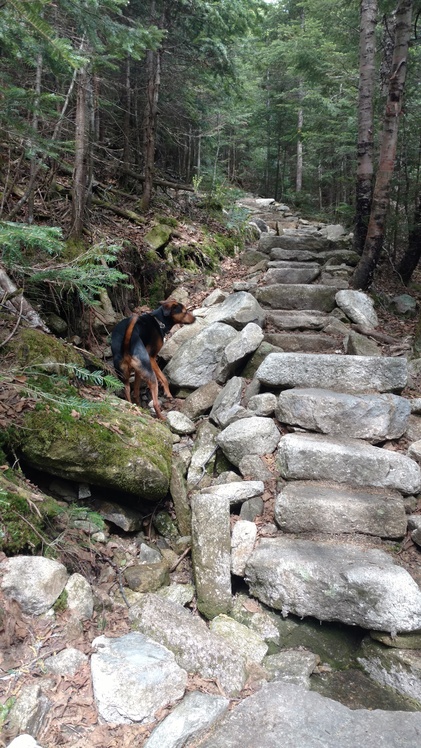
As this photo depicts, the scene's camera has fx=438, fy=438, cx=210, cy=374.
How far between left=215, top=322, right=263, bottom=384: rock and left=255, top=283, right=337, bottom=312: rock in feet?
4.90

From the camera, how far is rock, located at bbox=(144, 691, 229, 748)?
2045mm

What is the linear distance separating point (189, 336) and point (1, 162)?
3711 mm

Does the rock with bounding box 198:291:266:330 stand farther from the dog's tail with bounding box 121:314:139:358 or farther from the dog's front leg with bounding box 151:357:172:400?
the dog's tail with bounding box 121:314:139:358

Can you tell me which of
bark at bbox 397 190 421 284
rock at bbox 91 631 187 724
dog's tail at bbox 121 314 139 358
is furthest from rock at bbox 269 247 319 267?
rock at bbox 91 631 187 724

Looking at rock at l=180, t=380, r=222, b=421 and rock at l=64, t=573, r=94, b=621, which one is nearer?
rock at l=64, t=573, r=94, b=621

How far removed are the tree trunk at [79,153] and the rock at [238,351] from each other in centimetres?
282

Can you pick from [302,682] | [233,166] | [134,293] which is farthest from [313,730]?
[233,166]

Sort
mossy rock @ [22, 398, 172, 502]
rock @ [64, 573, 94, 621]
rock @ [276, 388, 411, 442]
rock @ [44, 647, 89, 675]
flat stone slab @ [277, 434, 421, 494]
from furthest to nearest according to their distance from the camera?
rock @ [276, 388, 411, 442]
flat stone slab @ [277, 434, 421, 494]
mossy rock @ [22, 398, 172, 502]
rock @ [64, 573, 94, 621]
rock @ [44, 647, 89, 675]

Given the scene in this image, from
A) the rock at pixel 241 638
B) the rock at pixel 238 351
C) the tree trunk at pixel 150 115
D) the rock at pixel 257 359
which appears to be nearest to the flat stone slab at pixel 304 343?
the rock at pixel 257 359

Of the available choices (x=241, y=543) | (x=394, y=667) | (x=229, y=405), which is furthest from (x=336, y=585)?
(x=229, y=405)

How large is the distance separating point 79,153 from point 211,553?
5611 mm

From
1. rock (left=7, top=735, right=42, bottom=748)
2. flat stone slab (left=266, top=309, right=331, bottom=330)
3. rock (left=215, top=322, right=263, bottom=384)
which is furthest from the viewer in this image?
flat stone slab (left=266, top=309, right=331, bottom=330)

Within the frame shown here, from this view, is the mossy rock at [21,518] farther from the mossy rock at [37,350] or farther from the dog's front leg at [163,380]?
the dog's front leg at [163,380]

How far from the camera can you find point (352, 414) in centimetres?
462
